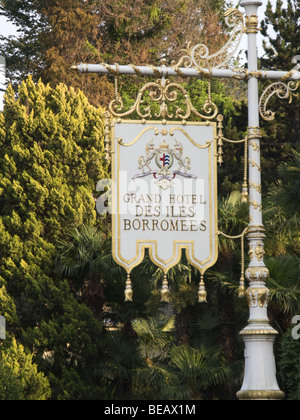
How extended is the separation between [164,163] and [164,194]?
18.8 inches

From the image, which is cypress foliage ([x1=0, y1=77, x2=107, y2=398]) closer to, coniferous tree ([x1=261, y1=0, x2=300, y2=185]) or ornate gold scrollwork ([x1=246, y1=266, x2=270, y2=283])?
coniferous tree ([x1=261, y1=0, x2=300, y2=185])

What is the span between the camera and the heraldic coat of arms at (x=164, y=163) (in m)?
14.3

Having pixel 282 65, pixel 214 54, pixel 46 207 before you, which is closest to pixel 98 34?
pixel 282 65

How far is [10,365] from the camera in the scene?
22.2 meters

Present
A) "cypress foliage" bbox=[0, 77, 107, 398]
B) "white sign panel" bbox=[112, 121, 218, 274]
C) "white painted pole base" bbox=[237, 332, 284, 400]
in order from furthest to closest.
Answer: "cypress foliage" bbox=[0, 77, 107, 398] < "white sign panel" bbox=[112, 121, 218, 274] < "white painted pole base" bbox=[237, 332, 284, 400]

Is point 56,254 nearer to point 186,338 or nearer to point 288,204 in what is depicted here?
point 186,338

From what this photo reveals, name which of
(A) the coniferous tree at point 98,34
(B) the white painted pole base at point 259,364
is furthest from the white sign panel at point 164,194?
(A) the coniferous tree at point 98,34

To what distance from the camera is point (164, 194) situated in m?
14.2

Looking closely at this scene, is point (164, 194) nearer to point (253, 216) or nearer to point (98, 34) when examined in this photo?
point (253, 216)

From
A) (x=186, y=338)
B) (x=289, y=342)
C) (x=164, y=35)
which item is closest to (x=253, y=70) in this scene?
(x=289, y=342)

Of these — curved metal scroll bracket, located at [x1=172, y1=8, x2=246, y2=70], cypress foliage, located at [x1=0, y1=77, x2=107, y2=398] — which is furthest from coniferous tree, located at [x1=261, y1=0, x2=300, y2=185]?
curved metal scroll bracket, located at [x1=172, y1=8, x2=246, y2=70]

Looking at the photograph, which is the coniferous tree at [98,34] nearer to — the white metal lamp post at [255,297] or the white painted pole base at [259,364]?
the white metal lamp post at [255,297]

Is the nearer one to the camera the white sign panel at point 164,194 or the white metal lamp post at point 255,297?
the white metal lamp post at point 255,297

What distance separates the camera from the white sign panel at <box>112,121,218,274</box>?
46.4 ft
